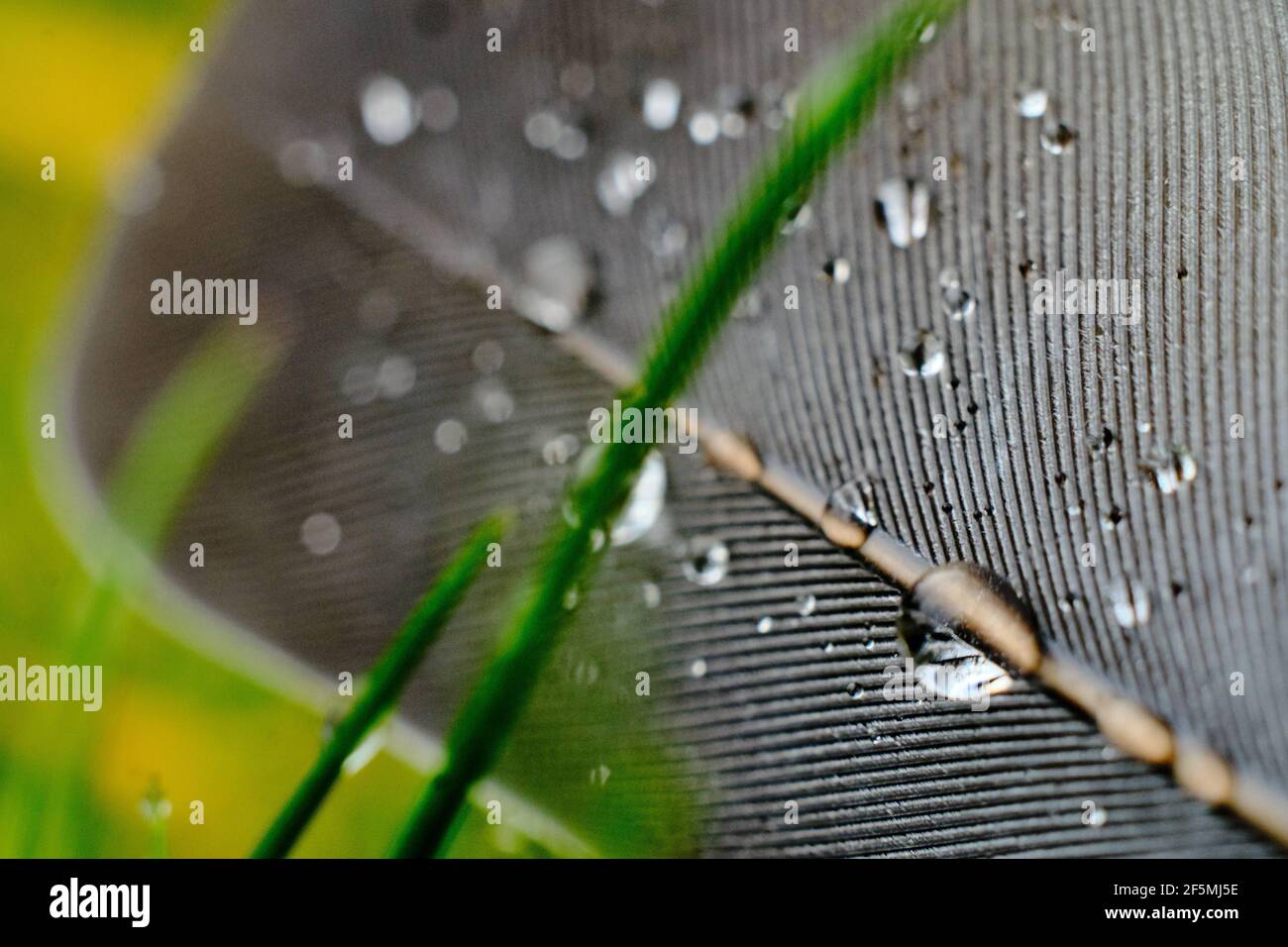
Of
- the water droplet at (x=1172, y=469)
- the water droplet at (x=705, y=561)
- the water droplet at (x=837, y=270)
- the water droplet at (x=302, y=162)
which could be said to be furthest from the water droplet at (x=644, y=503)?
the water droplet at (x=302, y=162)

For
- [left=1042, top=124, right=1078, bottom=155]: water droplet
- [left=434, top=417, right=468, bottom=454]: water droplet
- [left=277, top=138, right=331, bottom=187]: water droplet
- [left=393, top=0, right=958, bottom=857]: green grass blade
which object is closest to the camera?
[left=393, top=0, right=958, bottom=857]: green grass blade

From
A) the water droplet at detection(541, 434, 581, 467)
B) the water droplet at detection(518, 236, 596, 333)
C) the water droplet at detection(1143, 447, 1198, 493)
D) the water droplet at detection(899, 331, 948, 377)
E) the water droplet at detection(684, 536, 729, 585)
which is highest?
the water droplet at detection(518, 236, 596, 333)

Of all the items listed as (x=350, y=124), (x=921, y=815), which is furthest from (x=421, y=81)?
(x=921, y=815)

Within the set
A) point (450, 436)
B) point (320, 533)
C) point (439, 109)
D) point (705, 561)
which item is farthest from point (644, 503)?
point (439, 109)

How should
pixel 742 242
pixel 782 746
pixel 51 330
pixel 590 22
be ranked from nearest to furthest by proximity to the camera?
pixel 742 242, pixel 782 746, pixel 590 22, pixel 51 330

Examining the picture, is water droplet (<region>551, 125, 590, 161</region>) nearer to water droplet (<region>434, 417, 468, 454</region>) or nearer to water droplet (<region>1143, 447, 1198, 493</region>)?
water droplet (<region>434, 417, 468, 454</region>)

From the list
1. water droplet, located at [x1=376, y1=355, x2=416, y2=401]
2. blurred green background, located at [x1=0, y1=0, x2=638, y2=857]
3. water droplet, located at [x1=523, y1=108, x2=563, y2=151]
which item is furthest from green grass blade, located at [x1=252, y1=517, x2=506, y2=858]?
water droplet, located at [x1=523, y1=108, x2=563, y2=151]
